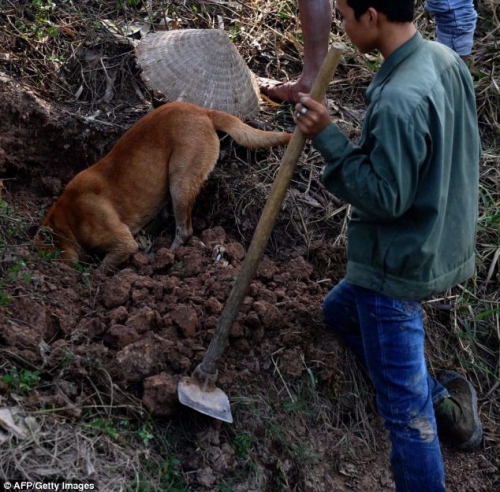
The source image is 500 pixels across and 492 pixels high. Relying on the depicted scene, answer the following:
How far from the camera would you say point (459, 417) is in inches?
179

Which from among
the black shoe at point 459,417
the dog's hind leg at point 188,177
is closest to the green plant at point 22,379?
the dog's hind leg at point 188,177

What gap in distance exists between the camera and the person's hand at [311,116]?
3385 mm

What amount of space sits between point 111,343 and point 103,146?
7.49 feet

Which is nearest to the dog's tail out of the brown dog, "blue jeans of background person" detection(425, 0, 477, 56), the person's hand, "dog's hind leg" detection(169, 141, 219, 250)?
the brown dog

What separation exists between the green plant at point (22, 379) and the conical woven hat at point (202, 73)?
2715mm

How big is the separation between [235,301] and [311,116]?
1.05 metres

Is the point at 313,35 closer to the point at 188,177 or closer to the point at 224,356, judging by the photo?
the point at 188,177

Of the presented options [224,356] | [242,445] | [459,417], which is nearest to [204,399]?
[242,445]

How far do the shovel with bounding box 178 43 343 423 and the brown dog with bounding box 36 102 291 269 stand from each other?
1503 millimetres

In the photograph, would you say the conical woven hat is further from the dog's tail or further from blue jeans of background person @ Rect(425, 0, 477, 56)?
blue jeans of background person @ Rect(425, 0, 477, 56)

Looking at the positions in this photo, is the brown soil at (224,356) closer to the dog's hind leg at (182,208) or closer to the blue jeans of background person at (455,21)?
the dog's hind leg at (182,208)

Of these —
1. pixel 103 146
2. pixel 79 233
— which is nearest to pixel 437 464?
pixel 79 233

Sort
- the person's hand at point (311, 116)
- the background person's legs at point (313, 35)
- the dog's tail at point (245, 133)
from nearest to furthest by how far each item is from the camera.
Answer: the person's hand at point (311, 116) < the dog's tail at point (245, 133) < the background person's legs at point (313, 35)

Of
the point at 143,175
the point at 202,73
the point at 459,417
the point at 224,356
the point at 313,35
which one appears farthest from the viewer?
the point at 202,73
